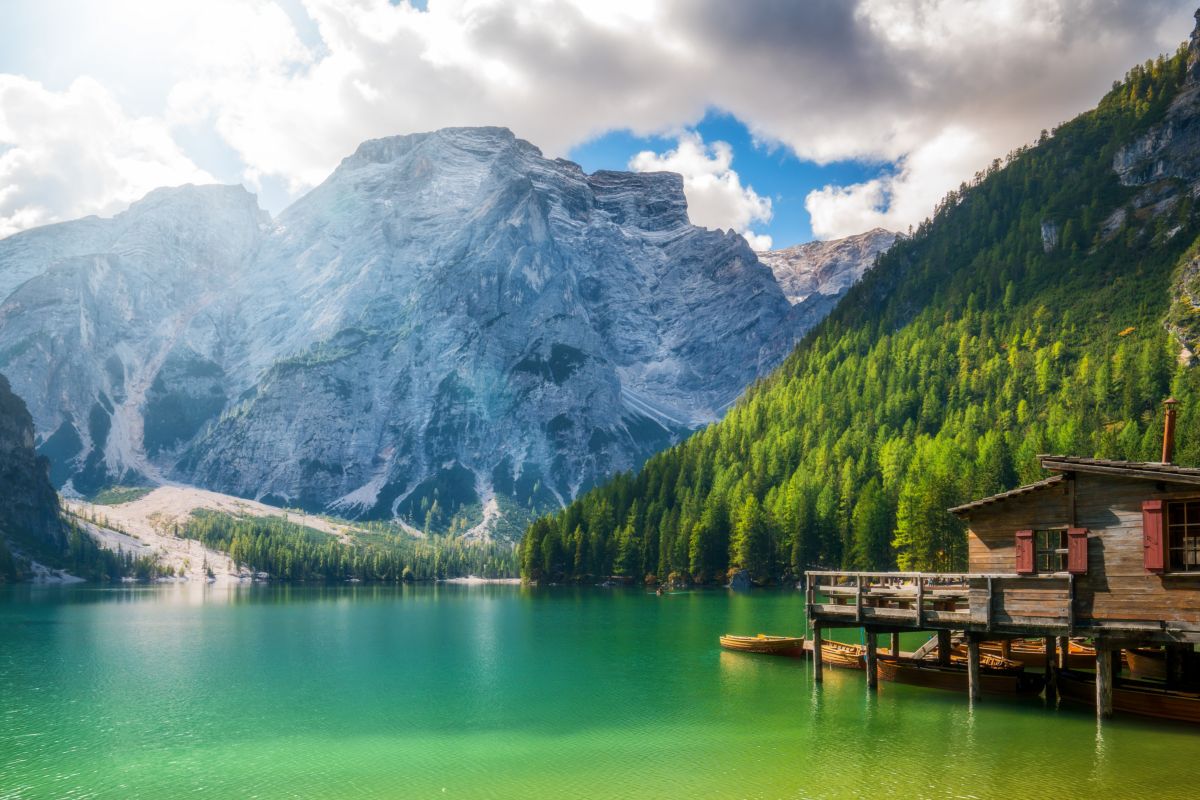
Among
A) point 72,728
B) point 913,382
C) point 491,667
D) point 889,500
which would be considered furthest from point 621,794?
point 913,382

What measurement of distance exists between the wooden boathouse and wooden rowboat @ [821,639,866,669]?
10.4m

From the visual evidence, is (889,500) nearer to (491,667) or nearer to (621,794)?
(491,667)

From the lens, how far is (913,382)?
19700 cm

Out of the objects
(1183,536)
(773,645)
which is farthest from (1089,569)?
(773,645)

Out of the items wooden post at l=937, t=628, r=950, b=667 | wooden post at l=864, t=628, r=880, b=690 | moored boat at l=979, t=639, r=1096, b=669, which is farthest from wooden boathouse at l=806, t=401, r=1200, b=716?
moored boat at l=979, t=639, r=1096, b=669

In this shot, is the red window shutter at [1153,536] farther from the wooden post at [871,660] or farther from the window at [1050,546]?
the wooden post at [871,660]

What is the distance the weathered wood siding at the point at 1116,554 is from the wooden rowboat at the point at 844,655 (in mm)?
18189

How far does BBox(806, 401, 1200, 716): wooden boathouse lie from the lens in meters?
38.8

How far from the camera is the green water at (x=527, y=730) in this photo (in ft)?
113

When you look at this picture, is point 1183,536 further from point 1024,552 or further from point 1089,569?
point 1024,552

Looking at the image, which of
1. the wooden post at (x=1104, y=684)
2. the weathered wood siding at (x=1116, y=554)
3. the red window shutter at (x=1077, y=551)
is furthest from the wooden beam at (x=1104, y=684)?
the red window shutter at (x=1077, y=551)

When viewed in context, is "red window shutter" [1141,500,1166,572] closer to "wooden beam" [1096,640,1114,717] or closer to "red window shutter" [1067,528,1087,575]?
"red window shutter" [1067,528,1087,575]

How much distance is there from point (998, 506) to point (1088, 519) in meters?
4.57

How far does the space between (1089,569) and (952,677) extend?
12.9 metres
